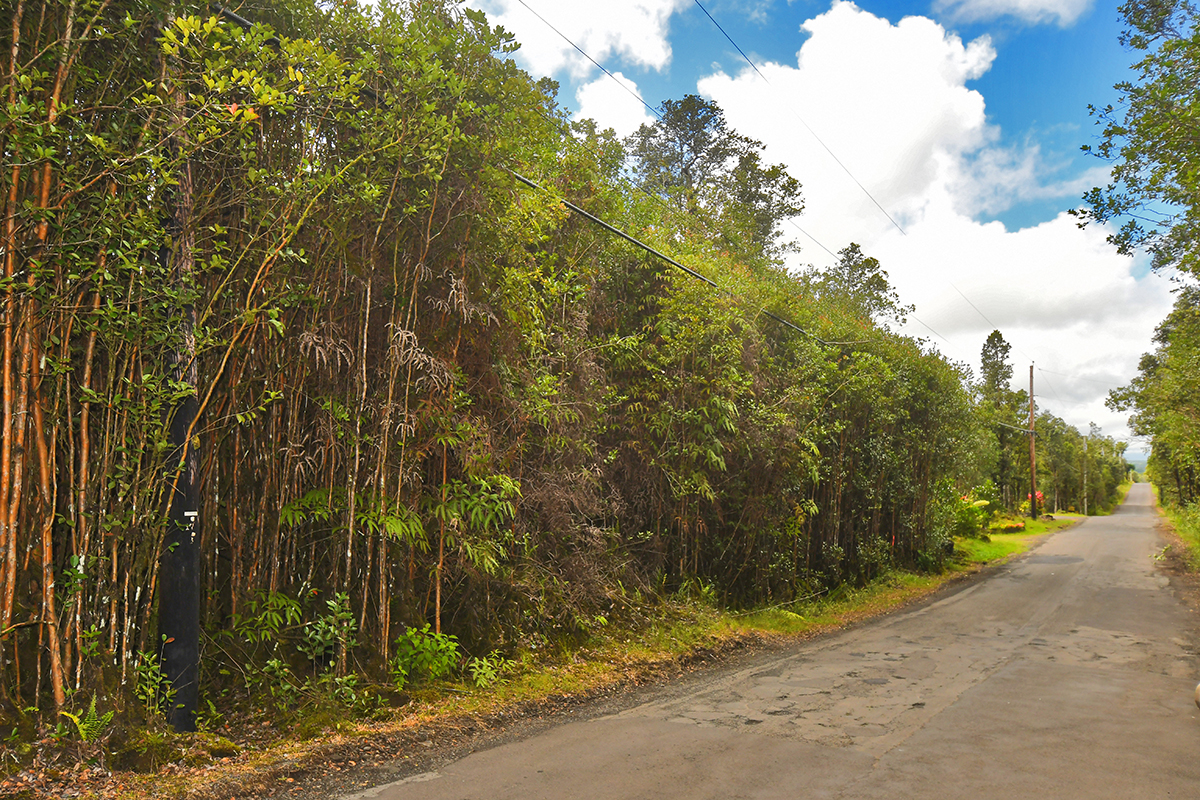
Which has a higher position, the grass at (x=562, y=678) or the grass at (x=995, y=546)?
the grass at (x=562, y=678)

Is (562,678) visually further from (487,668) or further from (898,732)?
(898,732)

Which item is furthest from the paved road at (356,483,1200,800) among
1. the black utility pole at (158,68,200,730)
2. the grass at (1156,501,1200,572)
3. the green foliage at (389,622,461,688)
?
the grass at (1156,501,1200,572)

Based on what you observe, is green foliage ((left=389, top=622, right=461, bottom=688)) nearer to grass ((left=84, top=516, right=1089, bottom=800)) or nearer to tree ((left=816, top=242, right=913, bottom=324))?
grass ((left=84, top=516, right=1089, bottom=800))

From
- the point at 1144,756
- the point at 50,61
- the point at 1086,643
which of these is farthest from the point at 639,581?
the point at 50,61

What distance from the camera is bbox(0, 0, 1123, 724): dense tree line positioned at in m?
3.78

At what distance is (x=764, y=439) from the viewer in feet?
33.4

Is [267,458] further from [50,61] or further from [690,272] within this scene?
[690,272]

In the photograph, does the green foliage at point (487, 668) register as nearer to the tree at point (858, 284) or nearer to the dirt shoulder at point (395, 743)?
the dirt shoulder at point (395, 743)

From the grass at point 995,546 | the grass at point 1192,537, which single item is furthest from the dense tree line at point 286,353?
the grass at point 1192,537

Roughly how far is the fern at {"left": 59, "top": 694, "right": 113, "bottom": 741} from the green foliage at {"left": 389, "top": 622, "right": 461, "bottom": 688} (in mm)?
1987

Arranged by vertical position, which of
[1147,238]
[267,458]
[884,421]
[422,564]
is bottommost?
[422,564]

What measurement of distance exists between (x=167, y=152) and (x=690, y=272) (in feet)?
19.7

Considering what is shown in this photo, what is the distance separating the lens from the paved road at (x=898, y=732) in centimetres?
429

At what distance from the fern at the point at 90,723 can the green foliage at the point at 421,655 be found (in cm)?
199
